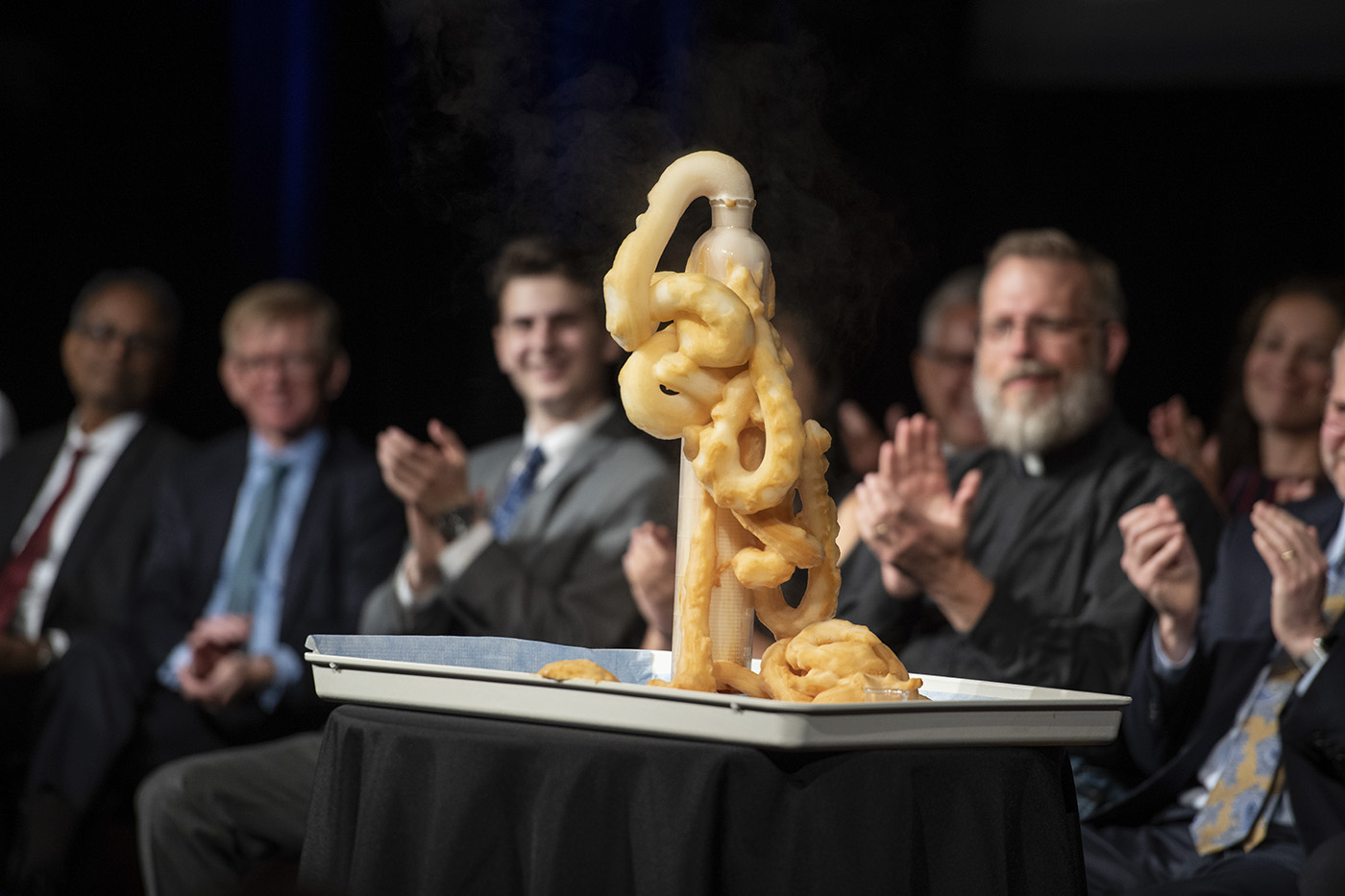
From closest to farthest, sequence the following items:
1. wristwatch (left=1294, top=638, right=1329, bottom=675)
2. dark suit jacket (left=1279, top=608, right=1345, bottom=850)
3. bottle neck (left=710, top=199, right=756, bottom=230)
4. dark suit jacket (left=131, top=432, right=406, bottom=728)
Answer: bottle neck (left=710, top=199, right=756, bottom=230)
dark suit jacket (left=1279, top=608, right=1345, bottom=850)
wristwatch (left=1294, top=638, right=1329, bottom=675)
dark suit jacket (left=131, top=432, right=406, bottom=728)

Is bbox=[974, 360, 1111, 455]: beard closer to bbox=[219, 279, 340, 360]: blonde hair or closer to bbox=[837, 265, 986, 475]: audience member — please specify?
bbox=[837, 265, 986, 475]: audience member

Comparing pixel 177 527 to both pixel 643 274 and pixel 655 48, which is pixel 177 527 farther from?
pixel 643 274

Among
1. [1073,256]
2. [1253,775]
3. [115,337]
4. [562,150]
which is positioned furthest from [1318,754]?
[115,337]

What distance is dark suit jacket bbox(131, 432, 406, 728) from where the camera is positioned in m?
3.43

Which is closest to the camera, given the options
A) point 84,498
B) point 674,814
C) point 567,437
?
point 674,814

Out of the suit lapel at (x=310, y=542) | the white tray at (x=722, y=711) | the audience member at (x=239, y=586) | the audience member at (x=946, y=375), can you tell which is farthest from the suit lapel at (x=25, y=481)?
the white tray at (x=722, y=711)

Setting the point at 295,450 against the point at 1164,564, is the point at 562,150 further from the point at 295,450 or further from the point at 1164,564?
the point at 1164,564

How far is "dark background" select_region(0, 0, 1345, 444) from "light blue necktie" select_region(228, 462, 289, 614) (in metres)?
0.66

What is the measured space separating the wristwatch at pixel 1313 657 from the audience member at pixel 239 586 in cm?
216

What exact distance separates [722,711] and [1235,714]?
156cm

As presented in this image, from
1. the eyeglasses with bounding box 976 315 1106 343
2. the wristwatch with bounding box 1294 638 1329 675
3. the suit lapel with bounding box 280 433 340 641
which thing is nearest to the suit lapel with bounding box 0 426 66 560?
the suit lapel with bounding box 280 433 340 641

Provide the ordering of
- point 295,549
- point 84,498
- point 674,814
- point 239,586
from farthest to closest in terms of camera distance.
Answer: point 84,498
point 239,586
point 295,549
point 674,814

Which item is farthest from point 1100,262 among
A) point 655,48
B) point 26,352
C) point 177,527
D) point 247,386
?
point 26,352

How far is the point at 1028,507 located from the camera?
9.36 ft
